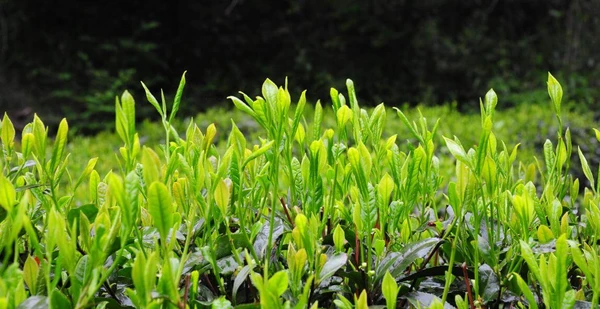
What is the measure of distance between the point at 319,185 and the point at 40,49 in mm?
8591

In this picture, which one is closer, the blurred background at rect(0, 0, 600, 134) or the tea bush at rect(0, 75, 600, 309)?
the tea bush at rect(0, 75, 600, 309)

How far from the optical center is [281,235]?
998mm

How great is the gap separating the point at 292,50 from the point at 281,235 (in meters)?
8.34

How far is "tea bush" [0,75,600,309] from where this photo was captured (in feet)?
2.30

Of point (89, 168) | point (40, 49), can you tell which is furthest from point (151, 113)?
point (89, 168)

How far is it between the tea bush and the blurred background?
7761 mm

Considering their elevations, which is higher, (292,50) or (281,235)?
(281,235)

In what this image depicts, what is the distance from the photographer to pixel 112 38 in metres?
8.80

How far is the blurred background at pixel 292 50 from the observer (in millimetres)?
8508

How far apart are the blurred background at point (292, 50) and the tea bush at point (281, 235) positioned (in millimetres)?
7761

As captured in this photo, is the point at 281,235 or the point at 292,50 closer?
the point at 281,235

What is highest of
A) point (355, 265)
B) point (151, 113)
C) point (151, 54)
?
point (355, 265)

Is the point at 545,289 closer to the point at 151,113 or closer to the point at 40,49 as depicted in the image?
the point at 151,113

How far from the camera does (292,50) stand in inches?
361
